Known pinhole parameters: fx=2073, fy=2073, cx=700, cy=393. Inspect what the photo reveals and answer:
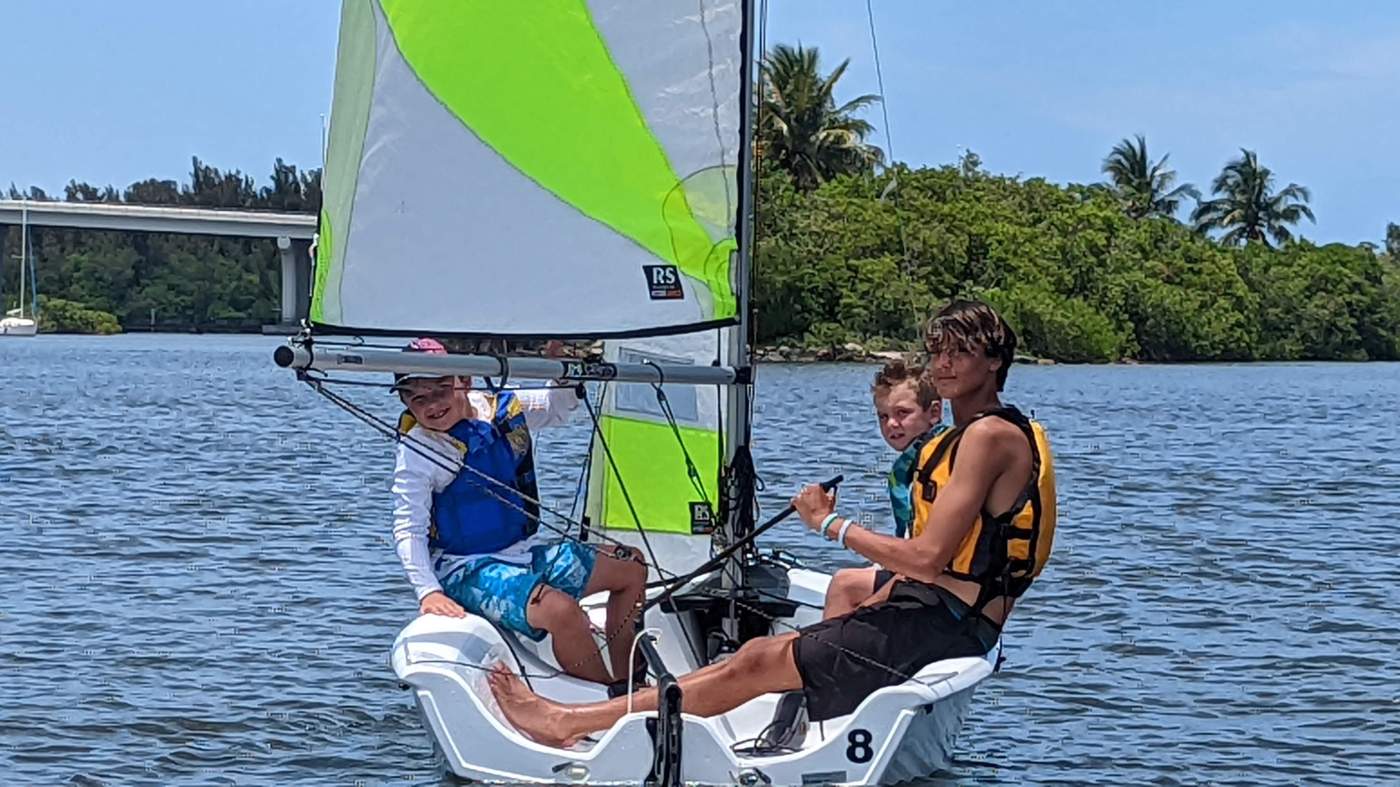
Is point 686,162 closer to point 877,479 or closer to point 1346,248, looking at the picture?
point 877,479

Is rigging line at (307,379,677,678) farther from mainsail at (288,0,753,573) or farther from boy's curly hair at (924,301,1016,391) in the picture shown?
boy's curly hair at (924,301,1016,391)

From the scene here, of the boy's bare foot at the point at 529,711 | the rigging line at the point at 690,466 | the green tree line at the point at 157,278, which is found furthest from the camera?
the green tree line at the point at 157,278

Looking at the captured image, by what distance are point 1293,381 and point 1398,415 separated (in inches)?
559

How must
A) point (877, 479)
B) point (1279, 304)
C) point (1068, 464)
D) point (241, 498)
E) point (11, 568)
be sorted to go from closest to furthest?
point (11, 568)
point (241, 498)
point (877, 479)
point (1068, 464)
point (1279, 304)

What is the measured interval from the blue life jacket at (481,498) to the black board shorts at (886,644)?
4.16ft

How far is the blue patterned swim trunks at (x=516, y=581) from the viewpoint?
6.93 m

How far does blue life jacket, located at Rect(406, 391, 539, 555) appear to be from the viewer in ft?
23.0

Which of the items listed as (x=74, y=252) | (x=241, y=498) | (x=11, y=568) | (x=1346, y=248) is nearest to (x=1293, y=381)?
(x=1346, y=248)

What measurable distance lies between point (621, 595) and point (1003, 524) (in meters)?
1.72

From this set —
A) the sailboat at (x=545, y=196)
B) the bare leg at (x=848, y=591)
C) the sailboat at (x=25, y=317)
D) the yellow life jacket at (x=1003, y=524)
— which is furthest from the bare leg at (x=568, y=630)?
the sailboat at (x=25, y=317)

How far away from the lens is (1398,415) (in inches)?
1320

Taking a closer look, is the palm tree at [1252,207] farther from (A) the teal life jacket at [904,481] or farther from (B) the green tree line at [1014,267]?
(A) the teal life jacket at [904,481]

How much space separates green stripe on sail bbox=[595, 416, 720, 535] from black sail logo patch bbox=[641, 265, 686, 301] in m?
0.92

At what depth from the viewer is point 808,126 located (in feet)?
188
